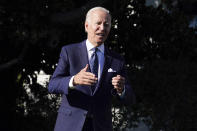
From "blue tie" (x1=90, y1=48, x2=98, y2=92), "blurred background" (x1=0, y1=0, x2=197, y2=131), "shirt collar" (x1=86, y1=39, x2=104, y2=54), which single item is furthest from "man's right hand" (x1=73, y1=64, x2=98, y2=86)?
"blurred background" (x1=0, y1=0, x2=197, y2=131)

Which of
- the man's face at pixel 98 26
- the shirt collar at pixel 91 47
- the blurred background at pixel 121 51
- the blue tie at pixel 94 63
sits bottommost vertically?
the blurred background at pixel 121 51

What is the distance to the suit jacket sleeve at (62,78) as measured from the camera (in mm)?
3746

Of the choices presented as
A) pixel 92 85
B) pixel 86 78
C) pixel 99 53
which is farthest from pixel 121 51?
pixel 86 78

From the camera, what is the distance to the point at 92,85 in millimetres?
3811

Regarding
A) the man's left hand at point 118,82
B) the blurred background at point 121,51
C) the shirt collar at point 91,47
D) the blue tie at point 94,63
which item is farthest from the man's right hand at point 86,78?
the blurred background at point 121,51

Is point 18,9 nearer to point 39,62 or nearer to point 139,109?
point 39,62

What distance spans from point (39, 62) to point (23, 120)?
1141 mm

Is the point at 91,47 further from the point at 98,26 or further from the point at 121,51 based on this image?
Answer: the point at 121,51

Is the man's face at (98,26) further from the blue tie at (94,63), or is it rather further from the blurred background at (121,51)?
the blurred background at (121,51)

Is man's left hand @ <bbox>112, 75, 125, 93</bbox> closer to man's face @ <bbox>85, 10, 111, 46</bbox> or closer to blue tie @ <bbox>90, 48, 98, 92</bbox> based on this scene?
blue tie @ <bbox>90, 48, 98, 92</bbox>

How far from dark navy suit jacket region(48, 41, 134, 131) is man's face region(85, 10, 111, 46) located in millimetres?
182

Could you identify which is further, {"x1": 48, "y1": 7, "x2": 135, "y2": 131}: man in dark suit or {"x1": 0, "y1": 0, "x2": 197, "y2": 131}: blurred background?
{"x1": 0, "y1": 0, "x2": 197, "y2": 131}: blurred background

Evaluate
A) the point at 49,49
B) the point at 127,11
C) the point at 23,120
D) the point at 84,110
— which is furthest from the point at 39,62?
the point at 84,110

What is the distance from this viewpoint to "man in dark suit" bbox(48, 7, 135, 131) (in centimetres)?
380
